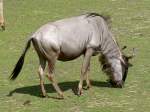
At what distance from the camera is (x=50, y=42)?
9602mm

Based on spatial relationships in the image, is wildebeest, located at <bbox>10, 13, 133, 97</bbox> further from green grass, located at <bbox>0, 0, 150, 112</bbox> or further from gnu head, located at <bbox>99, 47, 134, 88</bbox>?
green grass, located at <bbox>0, 0, 150, 112</bbox>

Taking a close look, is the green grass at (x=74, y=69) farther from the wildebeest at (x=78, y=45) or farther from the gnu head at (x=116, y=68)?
the wildebeest at (x=78, y=45)

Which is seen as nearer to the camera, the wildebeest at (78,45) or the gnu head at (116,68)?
the wildebeest at (78,45)

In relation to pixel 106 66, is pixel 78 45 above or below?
above

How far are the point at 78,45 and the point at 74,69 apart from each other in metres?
2.76

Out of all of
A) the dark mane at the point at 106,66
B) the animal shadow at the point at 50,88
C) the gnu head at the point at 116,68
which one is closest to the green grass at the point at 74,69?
the animal shadow at the point at 50,88

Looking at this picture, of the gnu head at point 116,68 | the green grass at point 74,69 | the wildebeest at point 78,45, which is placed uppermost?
the wildebeest at point 78,45

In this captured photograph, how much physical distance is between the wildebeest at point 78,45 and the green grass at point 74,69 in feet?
1.36

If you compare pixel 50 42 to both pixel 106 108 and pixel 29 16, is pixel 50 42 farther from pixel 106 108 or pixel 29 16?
pixel 29 16

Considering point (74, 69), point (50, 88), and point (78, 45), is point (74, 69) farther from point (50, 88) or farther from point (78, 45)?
point (78, 45)

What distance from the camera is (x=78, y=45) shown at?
10.0 meters

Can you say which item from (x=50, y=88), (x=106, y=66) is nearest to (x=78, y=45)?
(x=106, y=66)

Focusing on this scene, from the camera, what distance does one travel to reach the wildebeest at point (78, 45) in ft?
31.9

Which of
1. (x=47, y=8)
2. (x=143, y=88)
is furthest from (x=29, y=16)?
(x=143, y=88)
